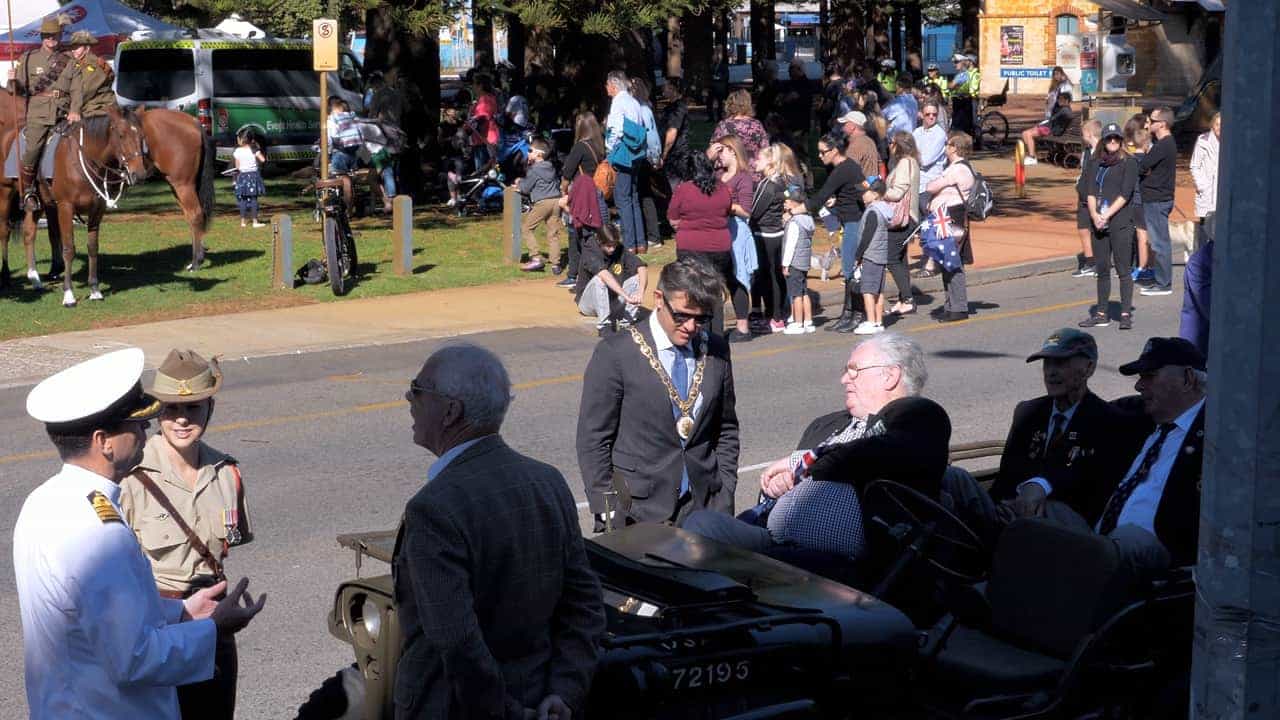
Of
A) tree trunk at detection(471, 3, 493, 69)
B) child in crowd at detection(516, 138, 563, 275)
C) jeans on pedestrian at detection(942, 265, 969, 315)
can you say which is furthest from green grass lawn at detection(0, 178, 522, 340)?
jeans on pedestrian at detection(942, 265, 969, 315)

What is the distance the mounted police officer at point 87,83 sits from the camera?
56.8ft

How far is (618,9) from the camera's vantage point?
20469mm

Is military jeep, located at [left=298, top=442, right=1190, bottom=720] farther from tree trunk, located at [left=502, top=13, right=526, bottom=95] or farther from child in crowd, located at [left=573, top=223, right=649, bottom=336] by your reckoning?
tree trunk, located at [left=502, top=13, right=526, bottom=95]

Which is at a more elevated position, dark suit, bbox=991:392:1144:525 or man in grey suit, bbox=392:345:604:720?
man in grey suit, bbox=392:345:604:720

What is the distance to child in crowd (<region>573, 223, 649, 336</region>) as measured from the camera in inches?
558

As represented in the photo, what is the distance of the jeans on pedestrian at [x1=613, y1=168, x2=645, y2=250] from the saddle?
20.8 feet

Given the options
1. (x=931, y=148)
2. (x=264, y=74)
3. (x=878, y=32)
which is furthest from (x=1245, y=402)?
(x=878, y=32)

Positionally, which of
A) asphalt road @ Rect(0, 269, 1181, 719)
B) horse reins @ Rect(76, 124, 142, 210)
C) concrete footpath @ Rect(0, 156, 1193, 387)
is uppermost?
horse reins @ Rect(76, 124, 142, 210)

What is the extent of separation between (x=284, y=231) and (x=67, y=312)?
2.47 metres

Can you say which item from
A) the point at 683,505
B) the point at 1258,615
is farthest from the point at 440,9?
the point at 1258,615

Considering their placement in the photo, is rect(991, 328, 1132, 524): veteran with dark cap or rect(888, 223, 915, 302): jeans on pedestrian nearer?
rect(991, 328, 1132, 524): veteran with dark cap

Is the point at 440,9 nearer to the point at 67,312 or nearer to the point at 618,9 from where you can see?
the point at 618,9

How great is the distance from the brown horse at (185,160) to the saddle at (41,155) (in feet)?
4.99

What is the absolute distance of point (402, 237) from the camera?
18.4 m
